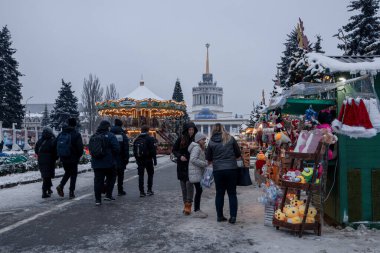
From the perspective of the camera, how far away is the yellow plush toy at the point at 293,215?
18.6 ft

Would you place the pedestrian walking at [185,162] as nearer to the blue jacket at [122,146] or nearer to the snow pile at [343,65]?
the blue jacket at [122,146]

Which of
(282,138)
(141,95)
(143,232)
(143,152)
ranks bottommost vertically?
(143,232)

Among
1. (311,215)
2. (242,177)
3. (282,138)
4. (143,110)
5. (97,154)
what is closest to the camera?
(311,215)

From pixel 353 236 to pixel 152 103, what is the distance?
26.5m

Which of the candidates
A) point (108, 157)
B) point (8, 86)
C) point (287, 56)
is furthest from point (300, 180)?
point (8, 86)

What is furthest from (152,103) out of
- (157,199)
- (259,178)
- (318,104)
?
(318,104)

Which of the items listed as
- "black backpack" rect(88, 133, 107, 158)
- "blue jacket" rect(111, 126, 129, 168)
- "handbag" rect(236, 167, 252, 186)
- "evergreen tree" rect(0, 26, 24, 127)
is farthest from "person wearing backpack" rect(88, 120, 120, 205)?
"evergreen tree" rect(0, 26, 24, 127)

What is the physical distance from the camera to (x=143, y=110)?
34.9 meters

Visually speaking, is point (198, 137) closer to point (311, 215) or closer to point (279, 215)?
point (279, 215)

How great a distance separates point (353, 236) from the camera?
5.54 m

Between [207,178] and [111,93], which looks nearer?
[207,178]

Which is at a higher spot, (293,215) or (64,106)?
(64,106)

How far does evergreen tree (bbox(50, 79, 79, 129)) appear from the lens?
47500 millimetres

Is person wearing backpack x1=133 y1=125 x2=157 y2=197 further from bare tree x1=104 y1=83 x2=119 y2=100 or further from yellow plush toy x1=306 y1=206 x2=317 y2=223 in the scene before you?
bare tree x1=104 y1=83 x2=119 y2=100
